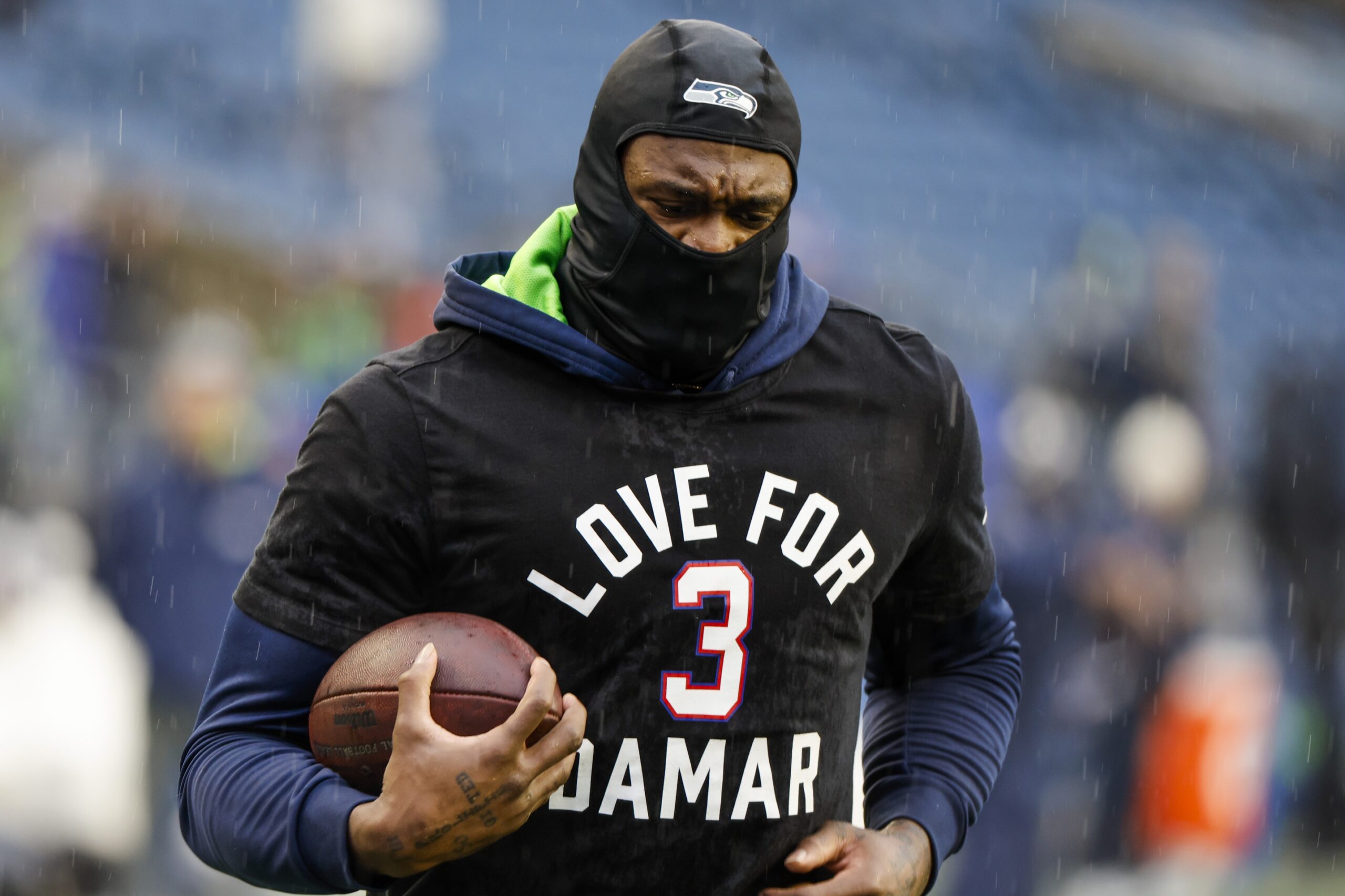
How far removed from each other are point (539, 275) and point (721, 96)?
432 mm

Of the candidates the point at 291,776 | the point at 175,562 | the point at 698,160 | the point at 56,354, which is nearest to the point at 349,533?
the point at 291,776

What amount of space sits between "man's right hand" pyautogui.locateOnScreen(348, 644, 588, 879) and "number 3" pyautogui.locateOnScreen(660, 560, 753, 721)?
0.27 meters

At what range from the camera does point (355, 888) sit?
84.6 inches

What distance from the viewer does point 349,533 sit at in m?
2.26

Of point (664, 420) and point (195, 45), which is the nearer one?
point (664, 420)

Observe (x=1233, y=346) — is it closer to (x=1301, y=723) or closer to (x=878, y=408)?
(x=1301, y=723)

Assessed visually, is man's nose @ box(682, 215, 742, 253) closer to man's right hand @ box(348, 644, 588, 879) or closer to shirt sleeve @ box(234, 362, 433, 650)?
shirt sleeve @ box(234, 362, 433, 650)

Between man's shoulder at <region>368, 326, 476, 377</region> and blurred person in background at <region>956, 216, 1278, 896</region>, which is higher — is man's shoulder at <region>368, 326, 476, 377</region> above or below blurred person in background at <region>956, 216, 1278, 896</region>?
above

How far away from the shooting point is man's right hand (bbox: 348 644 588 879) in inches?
77.2

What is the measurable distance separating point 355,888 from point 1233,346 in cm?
978

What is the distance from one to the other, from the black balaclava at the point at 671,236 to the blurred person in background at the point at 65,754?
14.7 feet

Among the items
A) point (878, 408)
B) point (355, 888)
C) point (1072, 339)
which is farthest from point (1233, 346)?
point (355, 888)

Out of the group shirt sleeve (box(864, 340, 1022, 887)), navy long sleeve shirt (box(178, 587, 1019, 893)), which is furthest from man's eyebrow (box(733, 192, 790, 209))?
navy long sleeve shirt (box(178, 587, 1019, 893))

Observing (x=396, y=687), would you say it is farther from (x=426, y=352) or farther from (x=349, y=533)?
(x=426, y=352)
